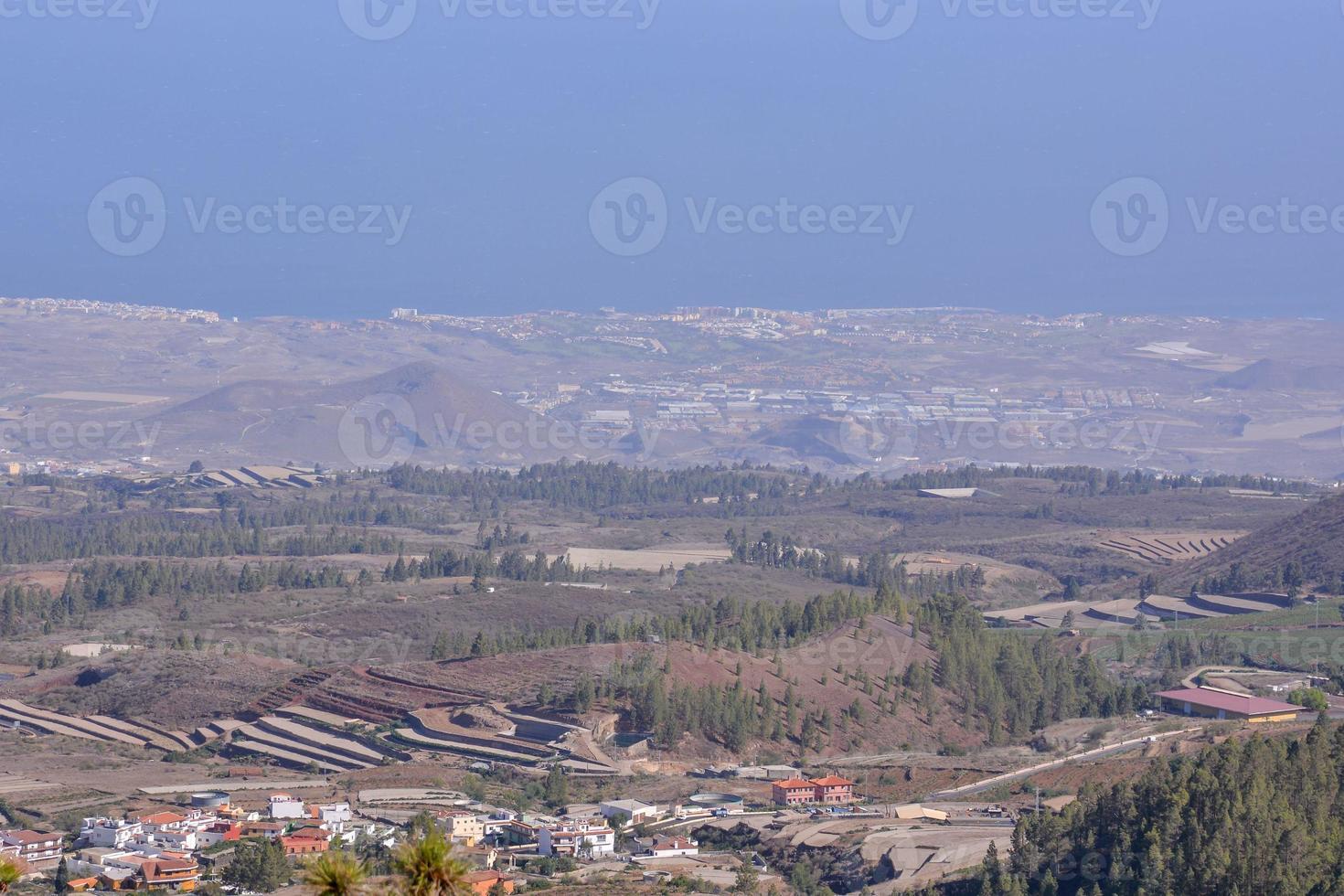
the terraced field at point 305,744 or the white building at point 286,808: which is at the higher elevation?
the white building at point 286,808

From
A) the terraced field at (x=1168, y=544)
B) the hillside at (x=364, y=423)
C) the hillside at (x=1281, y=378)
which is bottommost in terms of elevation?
the terraced field at (x=1168, y=544)

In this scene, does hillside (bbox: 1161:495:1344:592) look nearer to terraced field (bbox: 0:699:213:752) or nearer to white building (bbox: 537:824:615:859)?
terraced field (bbox: 0:699:213:752)

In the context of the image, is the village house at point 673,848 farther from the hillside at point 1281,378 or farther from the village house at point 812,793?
the hillside at point 1281,378

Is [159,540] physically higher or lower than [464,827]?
higher

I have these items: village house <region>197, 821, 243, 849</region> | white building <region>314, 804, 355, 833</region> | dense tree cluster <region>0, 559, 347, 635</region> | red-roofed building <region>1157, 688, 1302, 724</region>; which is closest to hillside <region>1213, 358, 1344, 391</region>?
dense tree cluster <region>0, 559, 347, 635</region>

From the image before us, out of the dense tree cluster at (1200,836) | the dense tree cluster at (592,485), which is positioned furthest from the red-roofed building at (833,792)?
the dense tree cluster at (592,485)

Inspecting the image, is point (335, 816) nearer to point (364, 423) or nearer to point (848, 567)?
point (848, 567)

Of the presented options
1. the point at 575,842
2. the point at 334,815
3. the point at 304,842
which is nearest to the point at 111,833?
the point at 304,842
